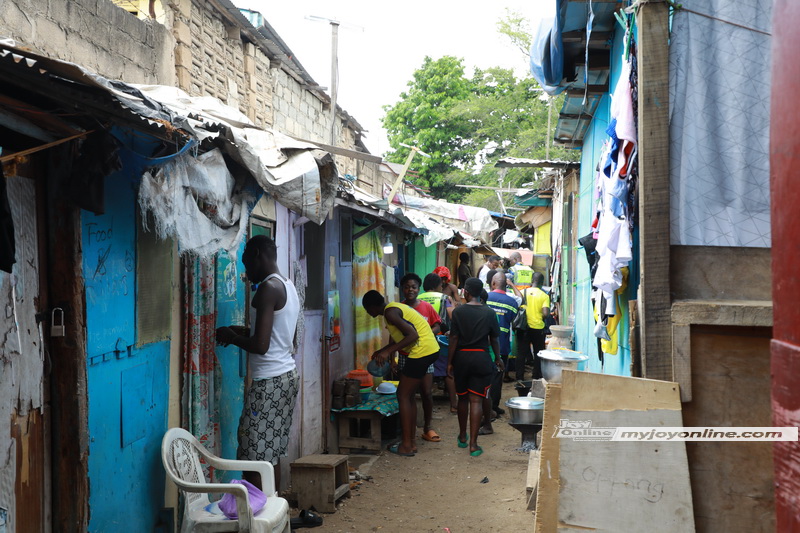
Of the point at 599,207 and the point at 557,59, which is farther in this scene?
the point at 557,59

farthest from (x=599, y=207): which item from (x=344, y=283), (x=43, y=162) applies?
(x=344, y=283)

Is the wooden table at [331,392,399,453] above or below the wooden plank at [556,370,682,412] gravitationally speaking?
below

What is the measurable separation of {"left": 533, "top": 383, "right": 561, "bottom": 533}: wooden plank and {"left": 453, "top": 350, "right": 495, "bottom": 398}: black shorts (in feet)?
14.7

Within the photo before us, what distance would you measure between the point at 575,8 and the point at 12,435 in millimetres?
4084

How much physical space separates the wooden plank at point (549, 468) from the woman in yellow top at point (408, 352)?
14.3 feet

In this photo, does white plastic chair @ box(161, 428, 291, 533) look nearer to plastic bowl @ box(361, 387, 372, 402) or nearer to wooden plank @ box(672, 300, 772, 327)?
wooden plank @ box(672, 300, 772, 327)

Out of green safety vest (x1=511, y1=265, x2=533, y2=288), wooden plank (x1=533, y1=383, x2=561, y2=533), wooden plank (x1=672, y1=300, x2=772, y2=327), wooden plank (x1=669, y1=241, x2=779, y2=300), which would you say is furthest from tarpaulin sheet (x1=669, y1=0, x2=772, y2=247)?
green safety vest (x1=511, y1=265, x2=533, y2=288)

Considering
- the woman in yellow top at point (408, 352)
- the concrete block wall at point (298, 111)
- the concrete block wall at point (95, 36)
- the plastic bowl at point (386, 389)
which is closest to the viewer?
the concrete block wall at point (95, 36)

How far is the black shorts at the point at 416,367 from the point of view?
7.74m

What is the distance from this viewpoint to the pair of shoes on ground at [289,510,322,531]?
5461 mm

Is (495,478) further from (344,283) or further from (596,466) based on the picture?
(596,466)

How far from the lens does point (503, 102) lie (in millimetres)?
30109

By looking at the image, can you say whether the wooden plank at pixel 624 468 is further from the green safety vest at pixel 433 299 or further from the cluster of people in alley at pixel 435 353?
the green safety vest at pixel 433 299

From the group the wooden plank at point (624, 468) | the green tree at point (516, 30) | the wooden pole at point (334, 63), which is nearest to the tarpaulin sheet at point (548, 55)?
the wooden plank at point (624, 468)
